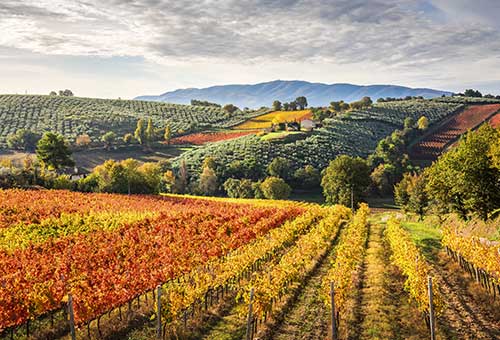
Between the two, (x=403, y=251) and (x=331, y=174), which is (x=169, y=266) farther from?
(x=331, y=174)

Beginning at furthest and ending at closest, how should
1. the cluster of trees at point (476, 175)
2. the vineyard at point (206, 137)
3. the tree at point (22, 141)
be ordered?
the vineyard at point (206, 137) → the tree at point (22, 141) → the cluster of trees at point (476, 175)

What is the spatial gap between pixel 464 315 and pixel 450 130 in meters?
113

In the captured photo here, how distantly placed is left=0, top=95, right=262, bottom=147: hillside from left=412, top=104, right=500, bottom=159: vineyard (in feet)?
197

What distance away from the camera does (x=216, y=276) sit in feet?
58.5

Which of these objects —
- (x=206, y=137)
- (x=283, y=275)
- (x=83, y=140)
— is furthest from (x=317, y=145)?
(x=283, y=275)

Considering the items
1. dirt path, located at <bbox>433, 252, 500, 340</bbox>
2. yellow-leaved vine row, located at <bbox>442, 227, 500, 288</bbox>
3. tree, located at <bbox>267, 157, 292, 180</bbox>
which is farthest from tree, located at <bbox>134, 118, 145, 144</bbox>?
dirt path, located at <bbox>433, 252, 500, 340</bbox>

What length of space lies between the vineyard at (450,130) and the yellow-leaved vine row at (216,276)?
76897 millimetres

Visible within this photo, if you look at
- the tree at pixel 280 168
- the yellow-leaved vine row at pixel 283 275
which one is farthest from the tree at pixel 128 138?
the yellow-leaved vine row at pixel 283 275

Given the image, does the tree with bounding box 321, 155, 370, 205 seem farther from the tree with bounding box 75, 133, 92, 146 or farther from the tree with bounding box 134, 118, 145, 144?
the tree with bounding box 75, 133, 92, 146

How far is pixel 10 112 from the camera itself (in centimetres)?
12256

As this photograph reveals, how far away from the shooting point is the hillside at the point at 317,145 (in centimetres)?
8844

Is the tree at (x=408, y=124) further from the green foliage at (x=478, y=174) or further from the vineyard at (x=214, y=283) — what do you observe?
the vineyard at (x=214, y=283)

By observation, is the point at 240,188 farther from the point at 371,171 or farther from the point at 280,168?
the point at 371,171

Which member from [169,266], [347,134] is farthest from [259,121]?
[169,266]
